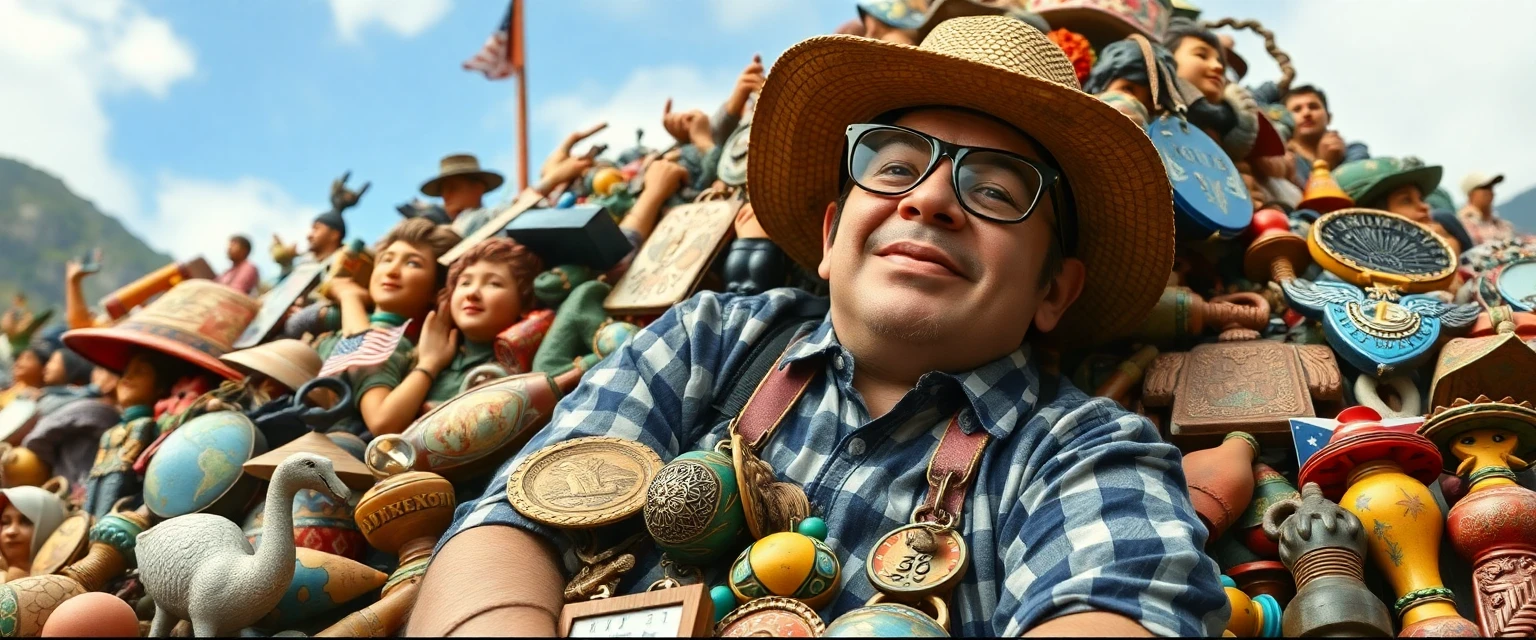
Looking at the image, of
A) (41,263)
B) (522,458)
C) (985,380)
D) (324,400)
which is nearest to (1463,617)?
(985,380)

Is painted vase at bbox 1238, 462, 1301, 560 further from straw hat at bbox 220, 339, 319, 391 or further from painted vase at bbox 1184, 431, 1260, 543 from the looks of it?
straw hat at bbox 220, 339, 319, 391

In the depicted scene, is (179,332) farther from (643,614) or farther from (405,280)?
(643,614)

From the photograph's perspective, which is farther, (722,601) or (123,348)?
(123,348)

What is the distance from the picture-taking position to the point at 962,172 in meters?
2.60

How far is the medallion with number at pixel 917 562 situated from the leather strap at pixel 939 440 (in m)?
0.07

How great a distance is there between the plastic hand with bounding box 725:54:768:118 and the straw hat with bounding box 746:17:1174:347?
121 centimetres

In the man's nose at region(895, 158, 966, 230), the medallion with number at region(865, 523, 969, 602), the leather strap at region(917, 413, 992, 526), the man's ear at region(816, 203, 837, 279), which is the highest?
the man's nose at region(895, 158, 966, 230)

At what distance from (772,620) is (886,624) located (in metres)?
0.25

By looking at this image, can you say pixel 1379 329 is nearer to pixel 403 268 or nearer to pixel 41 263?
pixel 403 268

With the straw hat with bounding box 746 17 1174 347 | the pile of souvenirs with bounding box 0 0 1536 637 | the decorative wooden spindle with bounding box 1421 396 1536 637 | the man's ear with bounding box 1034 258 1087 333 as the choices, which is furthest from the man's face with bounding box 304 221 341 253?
the decorative wooden spindle with bounding box 1421 396 1536 637

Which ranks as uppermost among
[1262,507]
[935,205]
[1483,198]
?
[935,205]

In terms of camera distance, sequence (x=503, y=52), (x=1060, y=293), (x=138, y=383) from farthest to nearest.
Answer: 1. (x=503, y=52)
2. (x=138, y=383)
3. (x=1060, y=293)

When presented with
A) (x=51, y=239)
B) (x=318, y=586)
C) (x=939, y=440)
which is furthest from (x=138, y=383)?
(x=51, y=239)

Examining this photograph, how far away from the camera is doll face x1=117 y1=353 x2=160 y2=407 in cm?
420
